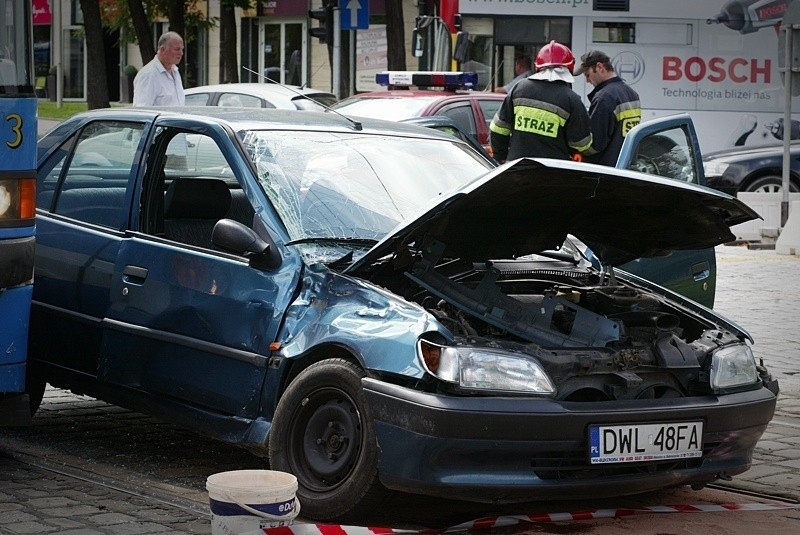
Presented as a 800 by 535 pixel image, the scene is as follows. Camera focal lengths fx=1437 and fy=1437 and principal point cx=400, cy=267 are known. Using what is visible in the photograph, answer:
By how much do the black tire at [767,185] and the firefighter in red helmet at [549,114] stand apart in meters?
10.0

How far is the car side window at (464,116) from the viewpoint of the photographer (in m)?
14.8

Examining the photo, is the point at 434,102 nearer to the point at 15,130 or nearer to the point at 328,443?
the point at 15,130

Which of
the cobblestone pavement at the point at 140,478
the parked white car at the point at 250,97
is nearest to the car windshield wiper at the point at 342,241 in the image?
the cobblestone pavement at the point at 140,478

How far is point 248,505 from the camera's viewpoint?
14.0 ft

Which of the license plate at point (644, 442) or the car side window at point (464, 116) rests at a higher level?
the car side window at point (464, 116)

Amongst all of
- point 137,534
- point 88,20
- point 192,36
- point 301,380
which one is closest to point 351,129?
point 301,380

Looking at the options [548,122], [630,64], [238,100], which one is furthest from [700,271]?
[630,64]

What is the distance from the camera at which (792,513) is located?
18.7ft

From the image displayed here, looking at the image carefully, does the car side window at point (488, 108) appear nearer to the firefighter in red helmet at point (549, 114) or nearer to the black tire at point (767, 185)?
the firefighter in red helmet at point (549, 114)

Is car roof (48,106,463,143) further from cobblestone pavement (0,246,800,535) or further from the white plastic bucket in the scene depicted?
the white plastic bucket

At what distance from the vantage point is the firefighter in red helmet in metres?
9.79

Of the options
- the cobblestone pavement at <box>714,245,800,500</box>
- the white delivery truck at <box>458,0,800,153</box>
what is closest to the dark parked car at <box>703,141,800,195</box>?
the cobblestone pavement at <box>714,245,800,500</box>

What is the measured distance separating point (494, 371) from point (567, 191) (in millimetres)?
964

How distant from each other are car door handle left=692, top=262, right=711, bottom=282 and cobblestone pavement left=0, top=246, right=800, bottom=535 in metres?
0.86
